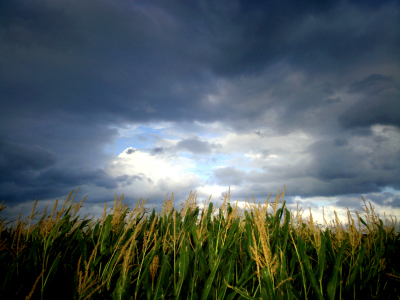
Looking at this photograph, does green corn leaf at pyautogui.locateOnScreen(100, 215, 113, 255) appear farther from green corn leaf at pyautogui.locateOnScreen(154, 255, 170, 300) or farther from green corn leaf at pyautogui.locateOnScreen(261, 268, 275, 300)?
green corn leaf at pyautogui.locateOnScreen(261, 268, 275, 300)

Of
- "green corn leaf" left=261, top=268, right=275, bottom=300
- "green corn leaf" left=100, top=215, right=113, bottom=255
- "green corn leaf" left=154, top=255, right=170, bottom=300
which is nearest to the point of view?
"green corn leaf" left=261, top=268, right=275, bottom=300

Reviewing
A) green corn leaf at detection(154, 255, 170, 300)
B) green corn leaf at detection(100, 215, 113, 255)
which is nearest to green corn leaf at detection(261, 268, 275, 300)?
green corn leaf at detection(154, 255, 170, 300)

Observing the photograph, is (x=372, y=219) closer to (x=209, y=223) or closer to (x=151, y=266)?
(x=209, y=223)

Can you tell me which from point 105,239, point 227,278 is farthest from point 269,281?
point 105,239

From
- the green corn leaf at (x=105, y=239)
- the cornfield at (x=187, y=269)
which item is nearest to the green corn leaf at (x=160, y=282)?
the cornfield at (x=187, y=269)

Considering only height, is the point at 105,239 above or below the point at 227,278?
above

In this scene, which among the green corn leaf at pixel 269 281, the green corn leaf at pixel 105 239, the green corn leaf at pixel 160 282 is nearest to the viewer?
the green corn leaf at pixel 269 281

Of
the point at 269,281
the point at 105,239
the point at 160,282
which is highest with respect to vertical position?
the point at 105,239

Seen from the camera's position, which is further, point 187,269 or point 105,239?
point 105,239

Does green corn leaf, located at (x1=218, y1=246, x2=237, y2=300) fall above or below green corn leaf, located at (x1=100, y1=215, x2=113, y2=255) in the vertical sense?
below

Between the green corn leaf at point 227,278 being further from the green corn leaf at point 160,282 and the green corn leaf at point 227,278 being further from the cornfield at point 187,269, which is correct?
the green corn leaf at point 160,282

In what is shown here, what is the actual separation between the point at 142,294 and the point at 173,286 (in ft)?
1.27

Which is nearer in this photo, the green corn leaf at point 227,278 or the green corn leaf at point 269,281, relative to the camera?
the green corn leaf at point 269,281

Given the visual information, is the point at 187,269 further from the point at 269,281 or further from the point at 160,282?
the point at 269,281
